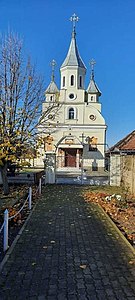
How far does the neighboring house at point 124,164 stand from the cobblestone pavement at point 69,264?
7.10 meters

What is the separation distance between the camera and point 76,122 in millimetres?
45062

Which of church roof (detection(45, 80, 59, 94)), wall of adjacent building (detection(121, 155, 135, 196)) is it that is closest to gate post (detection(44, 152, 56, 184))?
wall of adjacent building (detection(121, 155, 135, 196))

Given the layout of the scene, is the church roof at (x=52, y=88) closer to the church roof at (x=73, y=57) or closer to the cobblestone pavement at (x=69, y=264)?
the church roof at (x=73, y=57)

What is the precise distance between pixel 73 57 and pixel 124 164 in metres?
33.3

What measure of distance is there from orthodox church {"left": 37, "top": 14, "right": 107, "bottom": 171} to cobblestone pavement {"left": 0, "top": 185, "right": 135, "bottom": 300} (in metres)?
32.3

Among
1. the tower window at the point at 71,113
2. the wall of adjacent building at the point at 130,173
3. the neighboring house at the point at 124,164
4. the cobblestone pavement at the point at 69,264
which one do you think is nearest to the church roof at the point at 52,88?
the tower window at the point at 71,113

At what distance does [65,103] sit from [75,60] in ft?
26.0

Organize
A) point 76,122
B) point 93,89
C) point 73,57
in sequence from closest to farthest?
point 76,122, point 73,57, point 93,89

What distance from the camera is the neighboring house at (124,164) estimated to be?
16.3 m

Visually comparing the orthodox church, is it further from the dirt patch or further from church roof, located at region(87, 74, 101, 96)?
the dirt patch

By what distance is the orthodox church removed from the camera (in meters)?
43.5

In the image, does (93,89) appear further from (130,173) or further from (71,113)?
(130,173)

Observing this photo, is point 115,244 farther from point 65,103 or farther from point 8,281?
point 65,103

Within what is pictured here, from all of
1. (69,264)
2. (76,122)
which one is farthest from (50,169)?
(76,122)
